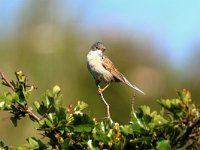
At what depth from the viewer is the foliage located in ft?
9.24

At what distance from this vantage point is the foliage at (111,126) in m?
2.82

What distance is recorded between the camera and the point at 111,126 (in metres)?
3.29

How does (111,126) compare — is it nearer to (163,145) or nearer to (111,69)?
(163,145)

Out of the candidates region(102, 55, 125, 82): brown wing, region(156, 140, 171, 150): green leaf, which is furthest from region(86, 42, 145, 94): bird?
region(156, 140, 171, 150): green leaf

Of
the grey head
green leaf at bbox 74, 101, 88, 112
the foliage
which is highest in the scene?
the grey head

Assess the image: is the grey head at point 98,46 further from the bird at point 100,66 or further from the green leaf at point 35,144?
the green leaf at point 35,144

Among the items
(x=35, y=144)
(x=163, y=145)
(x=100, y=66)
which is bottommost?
(x=163, y=145)

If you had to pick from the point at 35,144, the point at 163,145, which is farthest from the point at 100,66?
the point at 163,145

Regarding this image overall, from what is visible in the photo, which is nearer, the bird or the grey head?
the bird

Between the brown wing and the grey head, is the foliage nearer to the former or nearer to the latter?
the grey head

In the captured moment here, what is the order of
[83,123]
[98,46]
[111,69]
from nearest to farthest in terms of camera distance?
1. [83,123]
2. [98,46]
3. [111,69]

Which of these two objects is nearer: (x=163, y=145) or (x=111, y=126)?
(x=163, y=145)

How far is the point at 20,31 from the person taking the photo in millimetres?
16328

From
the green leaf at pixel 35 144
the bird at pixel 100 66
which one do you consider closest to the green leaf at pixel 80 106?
the green leaf at pixel 35 144
